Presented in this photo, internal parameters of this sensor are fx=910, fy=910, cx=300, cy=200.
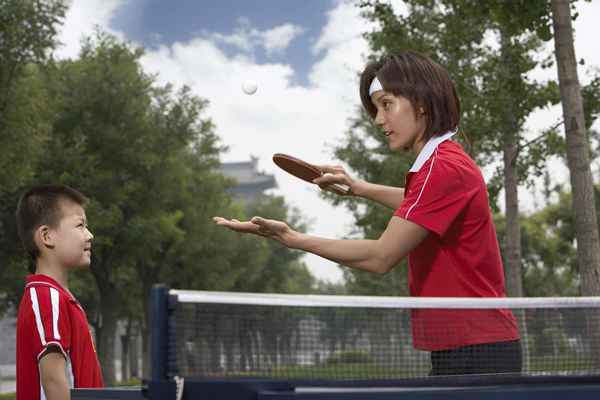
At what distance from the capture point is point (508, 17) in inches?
464

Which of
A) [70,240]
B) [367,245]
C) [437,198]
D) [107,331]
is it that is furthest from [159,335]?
[107,331]

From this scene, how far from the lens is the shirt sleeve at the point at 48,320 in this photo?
3.81m

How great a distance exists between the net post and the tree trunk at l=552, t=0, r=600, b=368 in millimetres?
8538

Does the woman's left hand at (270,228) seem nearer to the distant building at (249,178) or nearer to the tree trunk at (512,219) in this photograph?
the tree trunk at (512,219)

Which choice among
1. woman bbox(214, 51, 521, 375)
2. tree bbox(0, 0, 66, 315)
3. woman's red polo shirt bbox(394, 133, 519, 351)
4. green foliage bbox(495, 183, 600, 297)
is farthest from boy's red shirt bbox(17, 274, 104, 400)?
green foliage bbox(495, 183, 600, 297)

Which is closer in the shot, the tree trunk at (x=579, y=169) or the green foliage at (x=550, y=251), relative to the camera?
the tree trunk at (x=579, y=169)

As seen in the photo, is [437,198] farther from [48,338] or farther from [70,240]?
[70,240]

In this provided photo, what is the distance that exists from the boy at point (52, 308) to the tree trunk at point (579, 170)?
732cm

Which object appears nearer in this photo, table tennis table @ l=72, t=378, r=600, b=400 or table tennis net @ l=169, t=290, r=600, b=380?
table tennis table @ l=72, t=378, r=600, b=400

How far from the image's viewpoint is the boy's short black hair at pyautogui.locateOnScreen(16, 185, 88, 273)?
437 cm

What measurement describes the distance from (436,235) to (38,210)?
83.5 inches

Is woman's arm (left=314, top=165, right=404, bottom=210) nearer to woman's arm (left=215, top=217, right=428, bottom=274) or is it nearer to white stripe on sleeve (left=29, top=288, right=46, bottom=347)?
woman's arm (left=215, top=217, right=428, bottom=274)

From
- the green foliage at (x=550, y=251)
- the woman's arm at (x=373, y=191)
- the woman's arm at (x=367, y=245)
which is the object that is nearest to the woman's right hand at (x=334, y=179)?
the woman's arm at (x=373, y=191)

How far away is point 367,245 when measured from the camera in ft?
10.0
